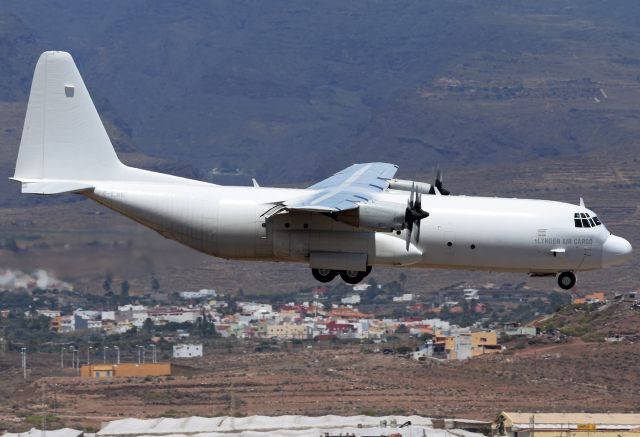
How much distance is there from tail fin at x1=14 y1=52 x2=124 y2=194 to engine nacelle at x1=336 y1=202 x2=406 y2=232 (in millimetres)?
12456

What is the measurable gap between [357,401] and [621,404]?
19.6 m

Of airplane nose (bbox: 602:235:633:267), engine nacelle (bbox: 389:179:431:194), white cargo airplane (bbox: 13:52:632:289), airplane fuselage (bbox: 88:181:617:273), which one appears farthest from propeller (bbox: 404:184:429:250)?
airplane nose (bbox: 602:235:633:267)

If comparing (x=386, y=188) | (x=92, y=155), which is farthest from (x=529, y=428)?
(x=92, y=155)

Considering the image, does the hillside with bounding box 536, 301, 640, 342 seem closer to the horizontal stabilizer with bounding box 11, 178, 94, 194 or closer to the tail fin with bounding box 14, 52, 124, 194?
the tail fin with bounding box 14, 52, 124, 194

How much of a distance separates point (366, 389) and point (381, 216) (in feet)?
224

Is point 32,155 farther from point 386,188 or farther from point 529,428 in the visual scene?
point 529,428

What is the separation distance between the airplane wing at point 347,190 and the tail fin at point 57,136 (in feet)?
32.0

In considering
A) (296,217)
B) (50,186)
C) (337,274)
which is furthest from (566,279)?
(50,186)

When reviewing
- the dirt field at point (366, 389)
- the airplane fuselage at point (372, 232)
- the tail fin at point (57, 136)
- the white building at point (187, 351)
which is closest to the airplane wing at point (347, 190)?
the airplane fuselage at point (372, 232)

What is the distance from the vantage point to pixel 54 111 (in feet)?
249

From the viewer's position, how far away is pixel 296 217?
73.6m

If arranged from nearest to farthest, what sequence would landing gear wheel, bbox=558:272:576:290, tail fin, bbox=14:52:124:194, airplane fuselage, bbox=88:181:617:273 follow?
airplane fuselage, bbox=88:181:617:273
tail fin, bbox=14:52:124:194
landing gear wheel, bbox=558:272:576:290

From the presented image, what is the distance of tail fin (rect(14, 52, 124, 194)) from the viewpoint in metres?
75.5

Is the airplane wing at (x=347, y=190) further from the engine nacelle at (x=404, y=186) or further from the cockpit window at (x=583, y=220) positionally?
the cockpit window at (x=583, y=220)
